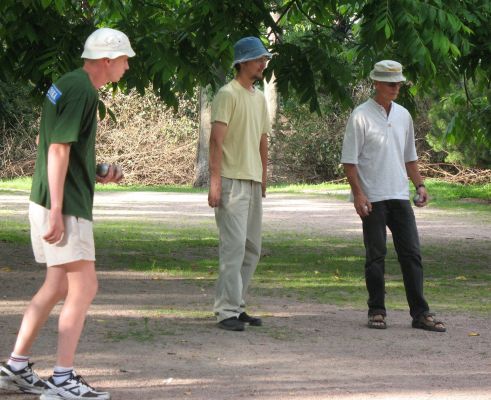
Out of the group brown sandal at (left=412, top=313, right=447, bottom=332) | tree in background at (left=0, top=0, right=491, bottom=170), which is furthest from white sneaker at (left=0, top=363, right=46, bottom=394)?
tree in background at (left=0, top=0, right=491, bottom=170)

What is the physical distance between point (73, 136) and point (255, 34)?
5.53 meters

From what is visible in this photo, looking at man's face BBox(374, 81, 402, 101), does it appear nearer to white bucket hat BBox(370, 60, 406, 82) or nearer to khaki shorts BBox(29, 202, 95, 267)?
white bucket hat BBox(370, 60, 406, 82)

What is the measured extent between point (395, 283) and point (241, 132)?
13.0 feet

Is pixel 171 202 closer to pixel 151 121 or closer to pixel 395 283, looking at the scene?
pixel 151 121

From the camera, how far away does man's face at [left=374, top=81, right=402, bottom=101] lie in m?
8.23

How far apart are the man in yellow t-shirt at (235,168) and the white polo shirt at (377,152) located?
27.6 inches

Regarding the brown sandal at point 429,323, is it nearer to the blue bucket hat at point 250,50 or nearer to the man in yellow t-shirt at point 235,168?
the man in yellow t-shirt at point 235,168

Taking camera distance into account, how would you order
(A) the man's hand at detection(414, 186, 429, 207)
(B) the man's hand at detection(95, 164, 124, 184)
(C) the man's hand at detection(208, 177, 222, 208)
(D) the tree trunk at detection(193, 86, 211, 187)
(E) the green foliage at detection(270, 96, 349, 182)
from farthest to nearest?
1. (E) the green foliage at detection(270, 96, 349, 182)
2. (D) the tree trunk at detection(193, 86, 211, 187)
3. (A) the man's hand at detection(414, 186, 429, 207)
4. (C) the man's hand at detection(208, 177, 222, 208)
5. (B) the man's hand at detection(95, 164, 124, 184)

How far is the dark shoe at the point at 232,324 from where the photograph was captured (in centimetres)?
789

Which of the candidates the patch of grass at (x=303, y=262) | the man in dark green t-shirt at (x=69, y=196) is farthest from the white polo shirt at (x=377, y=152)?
the man in dark green t-shirt at (x=69, y=196)

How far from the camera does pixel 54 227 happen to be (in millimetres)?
5449

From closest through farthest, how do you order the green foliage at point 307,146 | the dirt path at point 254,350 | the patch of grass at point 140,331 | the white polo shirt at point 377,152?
the dirt path at point 254,350, the patch of grass at point 140,331, the white polo shirt at point 377,152, the green foliage at point 307,146

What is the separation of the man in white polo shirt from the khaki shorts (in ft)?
9.72

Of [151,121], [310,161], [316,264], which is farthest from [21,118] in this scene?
[316,264]
